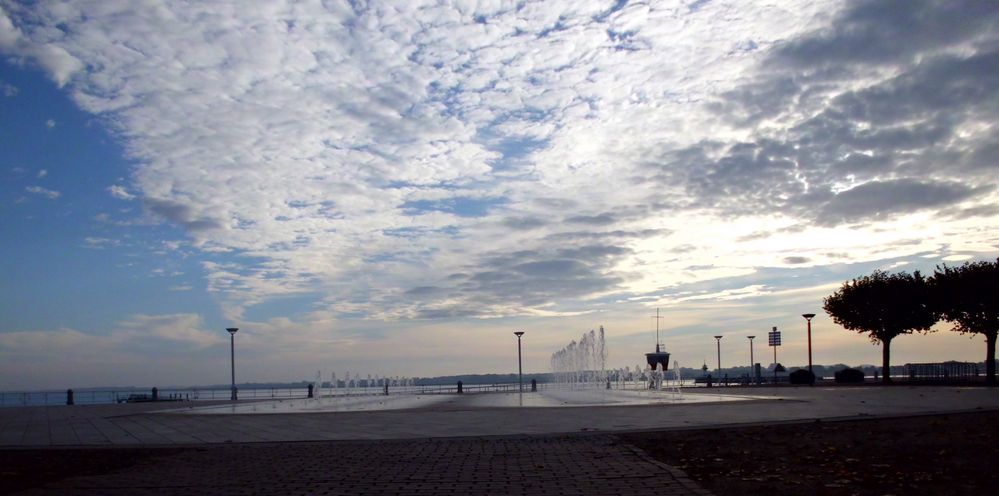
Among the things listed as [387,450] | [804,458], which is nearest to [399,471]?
[387,450]

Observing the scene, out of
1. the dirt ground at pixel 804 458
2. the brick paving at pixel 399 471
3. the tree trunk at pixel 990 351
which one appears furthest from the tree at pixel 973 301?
the brick paving at pixel 399 471

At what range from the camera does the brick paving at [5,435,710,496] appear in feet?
33.0

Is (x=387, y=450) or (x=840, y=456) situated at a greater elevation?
(x=840, y=456)

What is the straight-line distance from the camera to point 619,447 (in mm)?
14234

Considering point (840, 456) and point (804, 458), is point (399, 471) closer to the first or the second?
point (804, 458)

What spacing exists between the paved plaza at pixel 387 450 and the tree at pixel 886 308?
32.6 meters

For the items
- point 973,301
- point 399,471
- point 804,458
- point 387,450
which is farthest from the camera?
point 973,301

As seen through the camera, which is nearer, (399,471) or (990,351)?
(399,471)

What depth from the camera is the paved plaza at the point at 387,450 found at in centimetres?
1041

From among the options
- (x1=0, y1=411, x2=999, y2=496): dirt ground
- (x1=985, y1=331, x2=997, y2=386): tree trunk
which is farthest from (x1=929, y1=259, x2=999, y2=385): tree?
(x1=0, y1=411, x2=999, y2=496): dirt ground

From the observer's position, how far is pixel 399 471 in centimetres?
1166

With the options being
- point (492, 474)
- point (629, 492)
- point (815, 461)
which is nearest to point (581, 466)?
point (492, 474)

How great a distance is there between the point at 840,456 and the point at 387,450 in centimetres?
762

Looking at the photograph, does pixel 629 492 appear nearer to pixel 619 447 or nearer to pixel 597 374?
pixel 619 447
